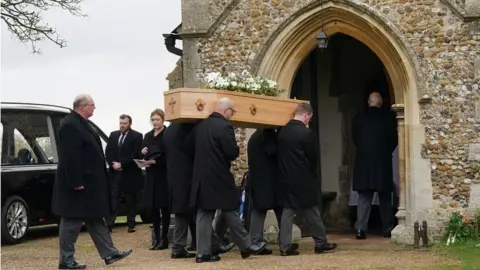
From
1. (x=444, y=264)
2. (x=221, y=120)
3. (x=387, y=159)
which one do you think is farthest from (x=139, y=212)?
(x=444, y=264)

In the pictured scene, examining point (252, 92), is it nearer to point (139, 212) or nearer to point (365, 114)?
point (365, 114)

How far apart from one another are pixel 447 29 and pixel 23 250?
5923mm

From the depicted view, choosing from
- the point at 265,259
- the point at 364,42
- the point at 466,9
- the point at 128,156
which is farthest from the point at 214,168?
the point at 128,156

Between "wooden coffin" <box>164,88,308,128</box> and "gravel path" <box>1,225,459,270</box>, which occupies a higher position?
"wooden coffin" <box>164,88,308,128</box>

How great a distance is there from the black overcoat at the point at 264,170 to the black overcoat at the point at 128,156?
312 centimetres

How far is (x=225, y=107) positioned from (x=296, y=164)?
1.10m

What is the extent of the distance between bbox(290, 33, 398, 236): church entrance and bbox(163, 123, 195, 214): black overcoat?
4.42 m

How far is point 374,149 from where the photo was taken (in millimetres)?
12031

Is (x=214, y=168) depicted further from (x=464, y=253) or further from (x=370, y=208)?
(x=370, y=208)

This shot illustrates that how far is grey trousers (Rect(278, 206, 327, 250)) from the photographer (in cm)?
994

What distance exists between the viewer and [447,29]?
1084 centimetres

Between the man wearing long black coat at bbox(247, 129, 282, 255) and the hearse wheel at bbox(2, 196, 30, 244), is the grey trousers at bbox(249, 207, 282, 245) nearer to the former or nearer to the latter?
the man wearing long black coat at bbox(247, 129, 282, 255)

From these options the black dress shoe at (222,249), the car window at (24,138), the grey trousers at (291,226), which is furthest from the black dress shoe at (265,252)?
the car window at (24,138)

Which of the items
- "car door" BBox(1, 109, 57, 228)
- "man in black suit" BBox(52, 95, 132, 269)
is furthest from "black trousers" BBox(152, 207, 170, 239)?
"car door" BBox(1, 109, 57, 228)
